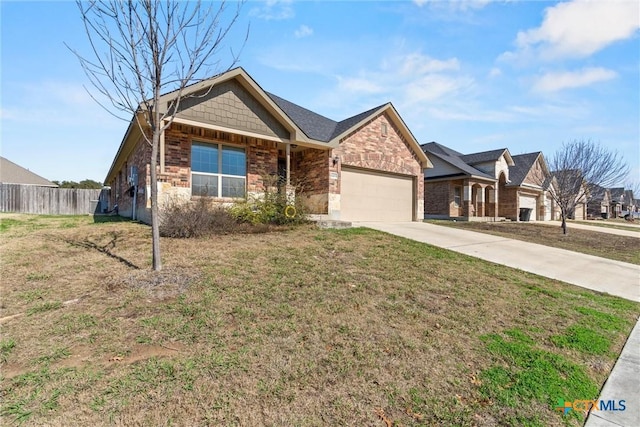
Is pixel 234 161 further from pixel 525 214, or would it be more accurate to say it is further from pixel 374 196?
pixel 525 214

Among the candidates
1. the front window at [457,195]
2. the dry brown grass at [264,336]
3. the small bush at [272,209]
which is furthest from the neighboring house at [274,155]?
the front window at [457,195]

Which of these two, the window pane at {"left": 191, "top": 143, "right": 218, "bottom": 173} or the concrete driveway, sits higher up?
the window pane at {"left": 191, "top": 143, "right": 218, "bottom": 173}

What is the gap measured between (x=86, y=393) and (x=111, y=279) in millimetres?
2883

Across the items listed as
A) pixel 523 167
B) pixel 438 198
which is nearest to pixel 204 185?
pixel 438 198

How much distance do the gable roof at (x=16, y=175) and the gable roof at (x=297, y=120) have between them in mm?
17100

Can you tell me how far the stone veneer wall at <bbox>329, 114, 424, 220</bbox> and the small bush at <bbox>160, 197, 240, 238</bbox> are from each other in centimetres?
525

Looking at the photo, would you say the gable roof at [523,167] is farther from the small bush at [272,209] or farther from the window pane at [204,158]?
the window pane at [204,158]

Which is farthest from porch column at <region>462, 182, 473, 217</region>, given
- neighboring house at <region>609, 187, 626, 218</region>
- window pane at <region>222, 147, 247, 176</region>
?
neighboring house at <region>609, 187, 626, 218</region>

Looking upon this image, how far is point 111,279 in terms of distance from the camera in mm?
4945

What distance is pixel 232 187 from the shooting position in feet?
37.3

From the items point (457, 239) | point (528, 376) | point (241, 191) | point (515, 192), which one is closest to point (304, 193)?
point (241, 191)

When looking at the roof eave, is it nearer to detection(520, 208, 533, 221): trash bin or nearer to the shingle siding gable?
the shingle siding gable

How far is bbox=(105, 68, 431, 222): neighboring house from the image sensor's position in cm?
1007

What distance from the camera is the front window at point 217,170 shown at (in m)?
10.6
